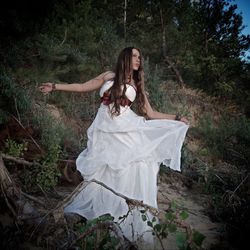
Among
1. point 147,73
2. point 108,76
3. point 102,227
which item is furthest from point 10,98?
point 147,73

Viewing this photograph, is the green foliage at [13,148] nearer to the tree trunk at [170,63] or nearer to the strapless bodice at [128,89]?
the strapless bodice at [128,89]

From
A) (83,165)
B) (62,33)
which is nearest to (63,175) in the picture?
(83,165)

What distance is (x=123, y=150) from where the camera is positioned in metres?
3.40

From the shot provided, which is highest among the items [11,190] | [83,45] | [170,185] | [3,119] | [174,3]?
[174,3]

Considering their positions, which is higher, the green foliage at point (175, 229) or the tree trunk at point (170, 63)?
the tree trunk at point (170, 63)

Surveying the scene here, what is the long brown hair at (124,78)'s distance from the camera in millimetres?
3533

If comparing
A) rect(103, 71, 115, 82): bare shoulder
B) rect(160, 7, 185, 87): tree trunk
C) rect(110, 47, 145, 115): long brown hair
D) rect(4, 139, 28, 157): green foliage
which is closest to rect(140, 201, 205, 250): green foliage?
rect(110, 47, 145, 115): long brown hair

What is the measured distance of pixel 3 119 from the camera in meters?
3.66

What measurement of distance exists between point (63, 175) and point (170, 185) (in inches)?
76.7

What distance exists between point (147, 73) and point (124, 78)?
121 inches

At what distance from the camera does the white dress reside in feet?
10.8

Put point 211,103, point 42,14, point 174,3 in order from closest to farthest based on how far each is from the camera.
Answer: point 42,14
point 174,3
point 211,103

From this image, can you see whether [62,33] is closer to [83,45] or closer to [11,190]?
[83,45]

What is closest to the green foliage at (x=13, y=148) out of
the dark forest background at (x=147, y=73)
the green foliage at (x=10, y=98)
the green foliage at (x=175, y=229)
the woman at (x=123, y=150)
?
the dark forest background at (x=147, y=73)
